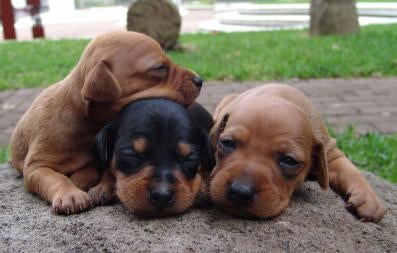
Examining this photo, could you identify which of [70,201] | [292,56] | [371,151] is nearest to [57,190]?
[70,201]

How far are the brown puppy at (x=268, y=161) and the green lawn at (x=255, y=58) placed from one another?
597 centimetres

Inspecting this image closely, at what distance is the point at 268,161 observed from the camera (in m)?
3.01

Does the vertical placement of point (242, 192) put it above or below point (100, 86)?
below

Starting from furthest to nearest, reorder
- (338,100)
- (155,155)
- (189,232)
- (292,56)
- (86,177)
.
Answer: (292,56) → (338,100) → (86,177) → (155,155) → (189,232)

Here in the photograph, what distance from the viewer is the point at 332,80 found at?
9430 mm

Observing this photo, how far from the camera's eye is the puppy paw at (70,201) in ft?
9.73

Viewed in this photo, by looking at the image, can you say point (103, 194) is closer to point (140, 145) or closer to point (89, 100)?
point (140, 145)

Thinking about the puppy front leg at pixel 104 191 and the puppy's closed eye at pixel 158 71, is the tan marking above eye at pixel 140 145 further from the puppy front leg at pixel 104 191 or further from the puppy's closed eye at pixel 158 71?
the puppy's closed eye at pixel 158 71

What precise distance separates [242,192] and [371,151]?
3.37 metres

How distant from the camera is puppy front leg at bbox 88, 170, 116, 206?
315 cm

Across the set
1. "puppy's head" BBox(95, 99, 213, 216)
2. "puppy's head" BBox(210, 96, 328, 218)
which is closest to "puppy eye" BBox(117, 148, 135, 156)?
"puppy's head" BBox(95, 99, 213, 216)

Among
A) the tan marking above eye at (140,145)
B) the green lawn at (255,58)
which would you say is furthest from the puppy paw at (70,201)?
the green lawn at (255,58)

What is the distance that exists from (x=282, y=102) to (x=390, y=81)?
21.4 feet

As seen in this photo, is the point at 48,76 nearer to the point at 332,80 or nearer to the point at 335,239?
the point at 332,80
